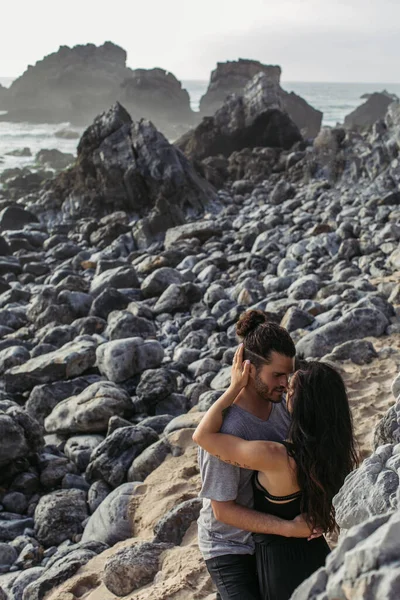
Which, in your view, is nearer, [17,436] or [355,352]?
[17,436]

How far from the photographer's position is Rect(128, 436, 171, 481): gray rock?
5.84m

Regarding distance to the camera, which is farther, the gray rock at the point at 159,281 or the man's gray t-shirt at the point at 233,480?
the gray rock at the point at 159,281

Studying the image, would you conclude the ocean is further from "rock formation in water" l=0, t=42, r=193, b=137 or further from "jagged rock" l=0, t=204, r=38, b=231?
"jagged rock" l=0, t=204, r=38, b=231

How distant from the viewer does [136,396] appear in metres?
7.72

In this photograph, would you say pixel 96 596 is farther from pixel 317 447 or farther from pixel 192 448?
pixel 317 447

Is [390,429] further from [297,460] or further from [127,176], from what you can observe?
[127,176]

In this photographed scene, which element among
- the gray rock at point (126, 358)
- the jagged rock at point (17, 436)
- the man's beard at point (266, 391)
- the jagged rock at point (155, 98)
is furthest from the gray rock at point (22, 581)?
the jagged rock at point (155, 98)

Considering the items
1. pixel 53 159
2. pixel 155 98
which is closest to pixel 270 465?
pixel 53 159

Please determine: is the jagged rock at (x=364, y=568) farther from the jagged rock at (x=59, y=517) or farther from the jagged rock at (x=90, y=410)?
the jagged rock at (x=90, y=410)

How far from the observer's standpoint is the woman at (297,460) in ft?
7.89

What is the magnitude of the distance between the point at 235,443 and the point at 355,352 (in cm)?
450

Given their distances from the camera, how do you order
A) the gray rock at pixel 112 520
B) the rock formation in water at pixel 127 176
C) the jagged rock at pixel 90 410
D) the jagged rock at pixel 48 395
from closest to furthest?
1. the gray rock at pixel 112 520
2. the jagged rock at pixel 90 410
3. the jagged rock at pixel 48 395
4. the rock formation in water at pixel 127 176

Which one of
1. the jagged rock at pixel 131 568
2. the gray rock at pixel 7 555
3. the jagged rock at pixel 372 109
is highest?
the jagged rock at pixel 372 109

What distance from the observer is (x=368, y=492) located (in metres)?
2.17
